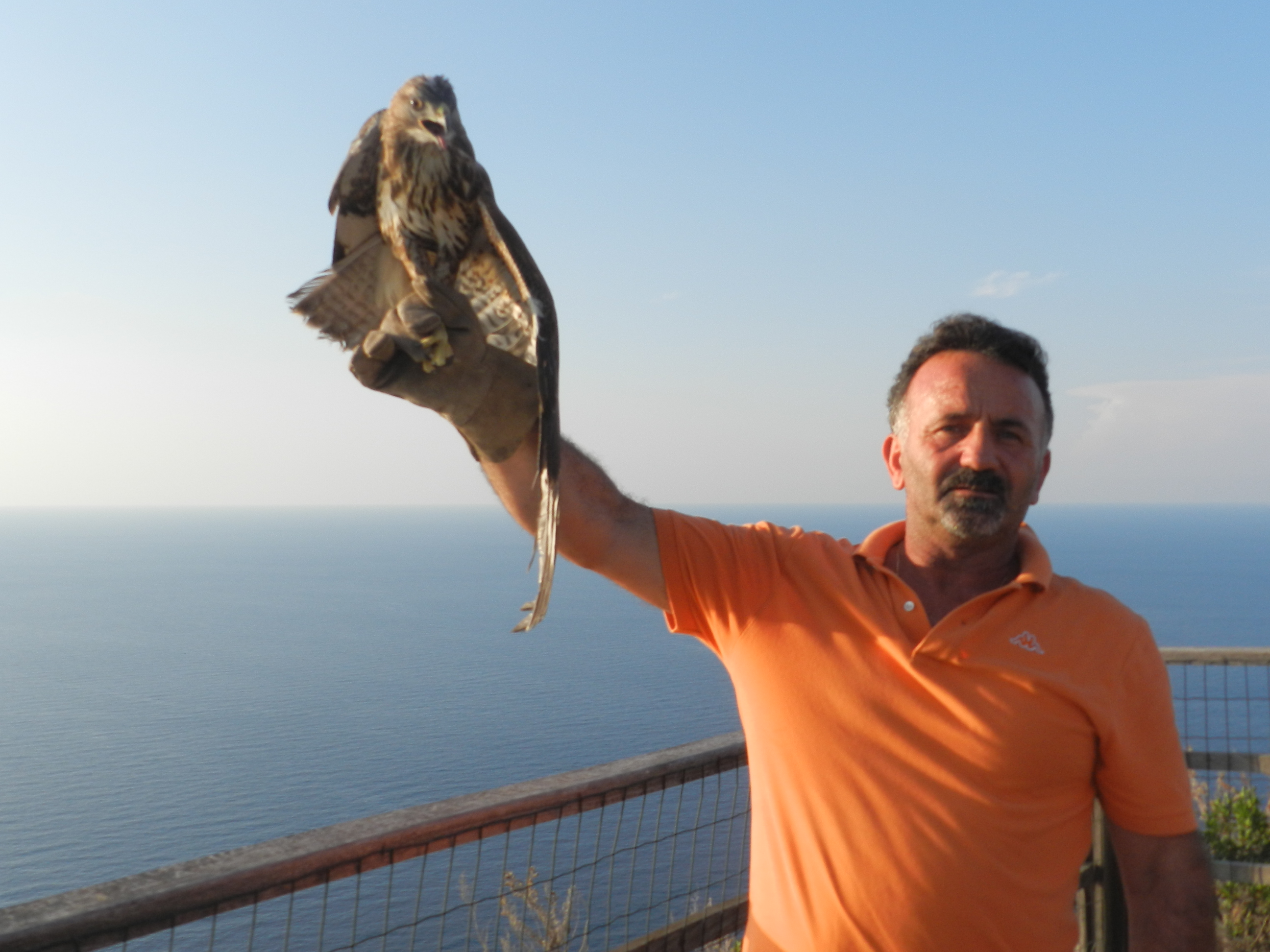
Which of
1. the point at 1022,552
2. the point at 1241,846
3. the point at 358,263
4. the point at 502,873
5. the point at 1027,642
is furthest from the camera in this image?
the point at 1241,846

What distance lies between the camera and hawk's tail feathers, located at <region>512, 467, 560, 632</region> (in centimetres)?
213

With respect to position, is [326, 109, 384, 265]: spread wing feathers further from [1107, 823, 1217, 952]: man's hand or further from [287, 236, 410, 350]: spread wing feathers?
[1107, 823, 1217, 952]: man's hand

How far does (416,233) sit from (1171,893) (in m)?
2.67

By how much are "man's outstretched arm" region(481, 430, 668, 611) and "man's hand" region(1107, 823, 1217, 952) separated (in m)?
1.31

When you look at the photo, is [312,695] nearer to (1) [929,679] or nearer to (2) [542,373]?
(2) [542,373]

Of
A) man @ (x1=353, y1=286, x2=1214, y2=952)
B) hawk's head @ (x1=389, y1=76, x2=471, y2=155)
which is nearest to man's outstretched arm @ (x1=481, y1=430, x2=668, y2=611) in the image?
man @ (x1=353, y1=286, x2=1214, y2=952)

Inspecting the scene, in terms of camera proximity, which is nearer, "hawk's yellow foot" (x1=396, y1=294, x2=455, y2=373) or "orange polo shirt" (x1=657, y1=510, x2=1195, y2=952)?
"orange polo shirt" (x1=657, y1=510, x2=1195, y2=952)

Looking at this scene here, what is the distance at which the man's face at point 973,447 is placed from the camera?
239 cm

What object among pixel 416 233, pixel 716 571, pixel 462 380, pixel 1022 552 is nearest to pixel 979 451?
pixel 1022 552

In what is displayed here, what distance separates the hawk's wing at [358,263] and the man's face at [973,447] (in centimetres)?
161

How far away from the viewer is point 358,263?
294 centimetres

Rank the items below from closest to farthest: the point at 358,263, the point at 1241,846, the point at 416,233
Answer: the point at 416,233 < the point at 358,263 < the point at 1241,846

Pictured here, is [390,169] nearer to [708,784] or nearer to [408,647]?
[708,784]

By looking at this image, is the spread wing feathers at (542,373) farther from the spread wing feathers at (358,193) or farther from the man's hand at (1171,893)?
the man's hand at (1171,893)
